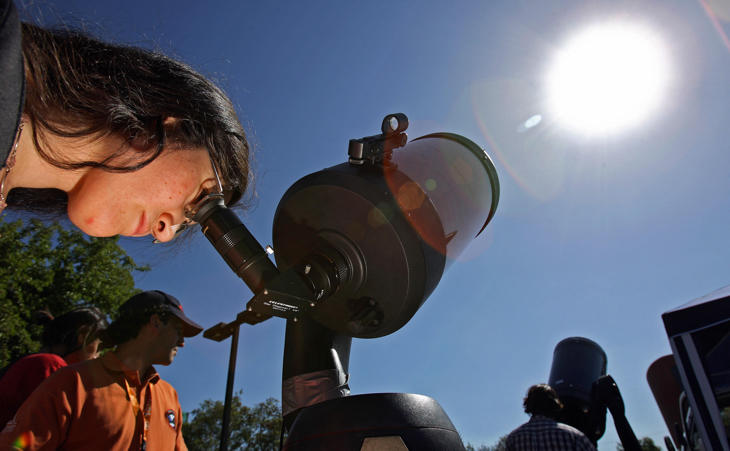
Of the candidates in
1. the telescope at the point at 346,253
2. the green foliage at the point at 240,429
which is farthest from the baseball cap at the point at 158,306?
the green foliage at the point at 240,429

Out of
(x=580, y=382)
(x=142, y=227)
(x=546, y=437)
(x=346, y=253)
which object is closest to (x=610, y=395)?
(x=546, y=437)

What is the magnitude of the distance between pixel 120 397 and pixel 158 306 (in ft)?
2.68

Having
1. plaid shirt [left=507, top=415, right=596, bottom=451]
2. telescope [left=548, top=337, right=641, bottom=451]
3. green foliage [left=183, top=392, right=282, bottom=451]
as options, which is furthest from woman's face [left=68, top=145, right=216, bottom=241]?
green foliage [left=183, top=392, right=282, bottom=451]

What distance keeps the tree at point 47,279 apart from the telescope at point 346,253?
13591 millimetres

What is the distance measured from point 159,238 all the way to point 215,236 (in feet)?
1.25

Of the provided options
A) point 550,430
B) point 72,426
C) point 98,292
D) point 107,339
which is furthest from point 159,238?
point 98,292

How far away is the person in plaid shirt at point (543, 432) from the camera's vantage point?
12.8 feet

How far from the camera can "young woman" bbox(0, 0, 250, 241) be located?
1136mm

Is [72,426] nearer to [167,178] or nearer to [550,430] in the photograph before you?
[167,178]

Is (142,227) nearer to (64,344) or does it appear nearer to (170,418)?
(170,418)

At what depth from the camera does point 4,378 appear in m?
2.93

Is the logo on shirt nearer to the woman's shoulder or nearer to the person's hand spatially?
the woman's shoulder

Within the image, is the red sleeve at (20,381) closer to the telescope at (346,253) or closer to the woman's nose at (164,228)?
the woman's nose at (164,228)

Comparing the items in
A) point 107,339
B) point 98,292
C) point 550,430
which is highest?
point 98,292
